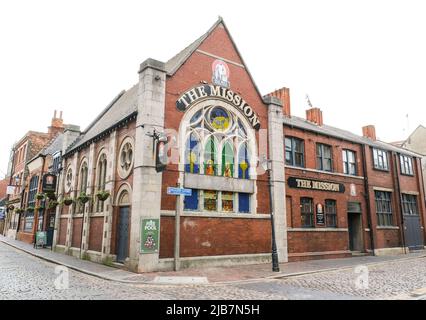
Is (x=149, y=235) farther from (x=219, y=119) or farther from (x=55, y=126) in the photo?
(x=55, y=126)

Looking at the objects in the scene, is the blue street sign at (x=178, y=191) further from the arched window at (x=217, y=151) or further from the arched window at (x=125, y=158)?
the arched window at (x=125, y=158)

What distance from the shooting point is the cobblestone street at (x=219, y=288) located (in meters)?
9.51

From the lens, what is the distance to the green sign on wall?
45.1ft

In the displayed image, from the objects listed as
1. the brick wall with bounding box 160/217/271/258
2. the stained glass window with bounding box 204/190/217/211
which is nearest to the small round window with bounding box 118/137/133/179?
the brick wall with bounding box 160/217/271/258

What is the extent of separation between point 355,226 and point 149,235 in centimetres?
1730

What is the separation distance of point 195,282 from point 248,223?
6.53m

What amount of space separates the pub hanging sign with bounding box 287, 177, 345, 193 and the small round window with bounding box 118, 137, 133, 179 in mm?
9806

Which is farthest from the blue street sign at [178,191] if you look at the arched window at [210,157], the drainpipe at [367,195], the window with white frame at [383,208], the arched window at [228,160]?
the window with white frame at [383,208]

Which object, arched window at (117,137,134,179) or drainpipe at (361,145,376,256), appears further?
drainpipe at (361,145,376,256)

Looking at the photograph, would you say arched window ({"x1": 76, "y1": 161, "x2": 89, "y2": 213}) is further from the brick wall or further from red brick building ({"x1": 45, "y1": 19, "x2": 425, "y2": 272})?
the brick wall

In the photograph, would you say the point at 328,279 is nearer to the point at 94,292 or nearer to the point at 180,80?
the point at 94,292

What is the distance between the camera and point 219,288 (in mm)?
10922

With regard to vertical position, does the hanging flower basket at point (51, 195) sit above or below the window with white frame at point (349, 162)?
below

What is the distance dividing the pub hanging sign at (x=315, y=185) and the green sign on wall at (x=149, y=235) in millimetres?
9593
